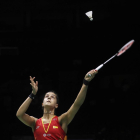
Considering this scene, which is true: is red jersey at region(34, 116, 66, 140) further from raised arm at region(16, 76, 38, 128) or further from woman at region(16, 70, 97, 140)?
raised arm at region(16, 76, 38, 128)

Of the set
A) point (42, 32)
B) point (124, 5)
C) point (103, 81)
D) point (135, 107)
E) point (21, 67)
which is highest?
point (124, 5)

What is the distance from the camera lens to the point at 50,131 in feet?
13.3

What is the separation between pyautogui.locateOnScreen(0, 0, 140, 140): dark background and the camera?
27.2 ft

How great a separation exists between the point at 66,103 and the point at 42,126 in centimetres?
457

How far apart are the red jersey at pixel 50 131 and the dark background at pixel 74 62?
3.95 meters

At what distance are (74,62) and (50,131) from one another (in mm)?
5805

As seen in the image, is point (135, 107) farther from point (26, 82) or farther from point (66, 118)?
point (66, 118)

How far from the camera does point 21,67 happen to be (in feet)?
30.4

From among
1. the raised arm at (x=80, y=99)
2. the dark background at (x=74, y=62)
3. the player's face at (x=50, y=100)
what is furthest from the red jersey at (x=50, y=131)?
the dark background at (x=74, y=62)

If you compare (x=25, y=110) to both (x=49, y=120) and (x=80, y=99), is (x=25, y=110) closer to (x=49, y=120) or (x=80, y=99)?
(x=49, y=120)

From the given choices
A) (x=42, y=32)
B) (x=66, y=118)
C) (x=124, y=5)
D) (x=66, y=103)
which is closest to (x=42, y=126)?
(x=66, y=118)

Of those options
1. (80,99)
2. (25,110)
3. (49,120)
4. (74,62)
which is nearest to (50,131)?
(49,120)

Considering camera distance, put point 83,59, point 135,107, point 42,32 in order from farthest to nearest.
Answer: point 83,59 → point 42,32 → point 135,107

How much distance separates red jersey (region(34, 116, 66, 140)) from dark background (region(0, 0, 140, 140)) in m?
3.95
